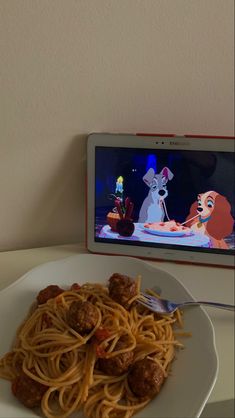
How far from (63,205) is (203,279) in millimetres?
286

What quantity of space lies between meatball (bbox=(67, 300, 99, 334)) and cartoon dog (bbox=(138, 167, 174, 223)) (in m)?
0.28

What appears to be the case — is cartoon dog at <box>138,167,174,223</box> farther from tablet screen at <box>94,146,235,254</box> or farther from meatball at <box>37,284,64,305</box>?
meatball at <box>37,284,64,305</box>

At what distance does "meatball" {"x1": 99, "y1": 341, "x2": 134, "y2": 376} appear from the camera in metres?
0.60

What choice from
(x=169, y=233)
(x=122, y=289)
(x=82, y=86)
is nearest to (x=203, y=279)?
(x=169, y=233)

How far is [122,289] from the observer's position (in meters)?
0.69

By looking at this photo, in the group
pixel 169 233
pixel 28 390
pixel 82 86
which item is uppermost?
Result: pixel 82 86

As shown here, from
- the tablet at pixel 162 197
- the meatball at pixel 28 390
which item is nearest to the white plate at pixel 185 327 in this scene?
the meatball at pixel 28 390

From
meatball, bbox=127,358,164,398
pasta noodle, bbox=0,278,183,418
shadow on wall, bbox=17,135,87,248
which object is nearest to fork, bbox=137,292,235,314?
pasta noodle, bbox=0,278,183,418

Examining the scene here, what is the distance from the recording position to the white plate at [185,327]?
57 centimetres

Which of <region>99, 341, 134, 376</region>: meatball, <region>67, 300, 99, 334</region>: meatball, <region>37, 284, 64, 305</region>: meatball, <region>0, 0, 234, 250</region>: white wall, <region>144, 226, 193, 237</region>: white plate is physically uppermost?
<region>0, 0, 234, 250</region>: white wall

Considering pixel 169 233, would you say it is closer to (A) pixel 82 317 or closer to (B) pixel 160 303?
(B) pixel 160 303

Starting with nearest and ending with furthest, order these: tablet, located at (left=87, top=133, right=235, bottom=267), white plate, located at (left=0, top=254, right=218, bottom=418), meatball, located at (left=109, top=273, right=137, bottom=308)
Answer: white plate, located at (left=0, top=254, right=218, bottom=418)
meatball, located at (left=109, top=273, right=137, bottom=308)
tablet, located at (left=87, top=133, right=235, bottom=267)

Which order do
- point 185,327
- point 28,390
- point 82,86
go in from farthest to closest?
1. point 82,86
2. point 185,327
3. point 28,390

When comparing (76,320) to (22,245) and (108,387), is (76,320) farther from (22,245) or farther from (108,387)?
(22,245)
